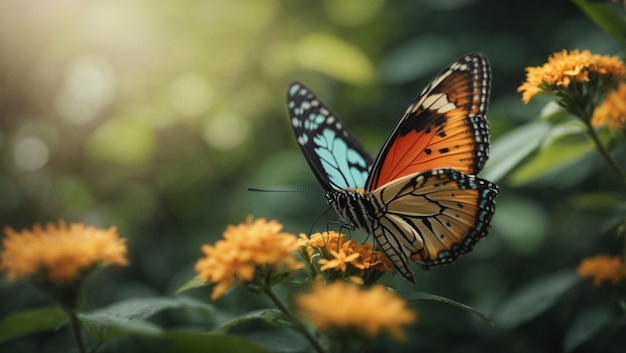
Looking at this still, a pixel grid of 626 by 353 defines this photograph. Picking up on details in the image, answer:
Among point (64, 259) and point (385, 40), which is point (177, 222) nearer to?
point (385, 40)

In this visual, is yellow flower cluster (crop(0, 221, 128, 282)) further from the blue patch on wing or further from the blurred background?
the blurred background

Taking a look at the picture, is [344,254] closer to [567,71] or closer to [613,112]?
[567,71]

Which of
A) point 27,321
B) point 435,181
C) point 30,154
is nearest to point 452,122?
point 435,181

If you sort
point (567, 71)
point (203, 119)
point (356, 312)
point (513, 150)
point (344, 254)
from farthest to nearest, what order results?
1. point (203, 119)
2. point (513, 150)
3. point (567, 71)
4. point (344, 254)
5. point (356, 312)

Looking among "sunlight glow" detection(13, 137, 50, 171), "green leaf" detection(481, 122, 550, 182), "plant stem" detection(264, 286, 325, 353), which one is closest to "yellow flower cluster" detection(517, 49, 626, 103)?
"green leaf" detection(481, 122, 550, 182)

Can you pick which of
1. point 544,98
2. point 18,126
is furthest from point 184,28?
point 544,98
